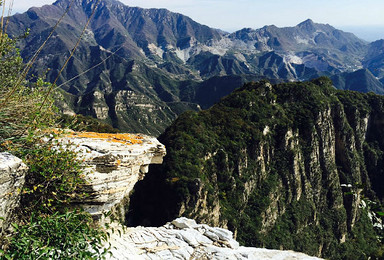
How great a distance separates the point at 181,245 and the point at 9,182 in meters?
7.17

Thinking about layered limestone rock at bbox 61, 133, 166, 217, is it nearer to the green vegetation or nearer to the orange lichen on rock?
the orange lichen on rock

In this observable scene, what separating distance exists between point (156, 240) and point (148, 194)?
38.0 meters

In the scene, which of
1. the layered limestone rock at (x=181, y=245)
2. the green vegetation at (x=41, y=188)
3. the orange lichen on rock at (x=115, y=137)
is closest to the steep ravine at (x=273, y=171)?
the layered limestone rock at (x=181, y=245)

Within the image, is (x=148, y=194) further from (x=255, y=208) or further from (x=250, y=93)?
(x=250, y=93)

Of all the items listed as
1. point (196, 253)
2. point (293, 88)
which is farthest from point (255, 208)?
point (196, 253)

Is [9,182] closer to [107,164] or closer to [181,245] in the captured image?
[107,164]

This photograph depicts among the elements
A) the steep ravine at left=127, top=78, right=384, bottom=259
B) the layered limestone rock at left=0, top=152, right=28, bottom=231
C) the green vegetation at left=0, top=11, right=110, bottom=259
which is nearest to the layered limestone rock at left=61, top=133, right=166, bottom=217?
the green vegetation at left=0, top=11, right=110, bottom=259

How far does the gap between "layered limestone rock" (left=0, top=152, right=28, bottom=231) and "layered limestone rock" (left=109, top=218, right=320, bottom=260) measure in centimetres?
381

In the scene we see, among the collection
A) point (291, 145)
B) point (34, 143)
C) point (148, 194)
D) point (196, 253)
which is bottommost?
point (148, 194)

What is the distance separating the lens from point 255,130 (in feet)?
210

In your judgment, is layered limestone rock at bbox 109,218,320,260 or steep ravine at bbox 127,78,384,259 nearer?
layered limestone rock at bbox 109,218,320,260

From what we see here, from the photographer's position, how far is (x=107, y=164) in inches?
339

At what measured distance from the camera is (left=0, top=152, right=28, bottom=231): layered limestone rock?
5.81 meters

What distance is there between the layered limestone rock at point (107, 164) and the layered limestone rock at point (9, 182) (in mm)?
1622
